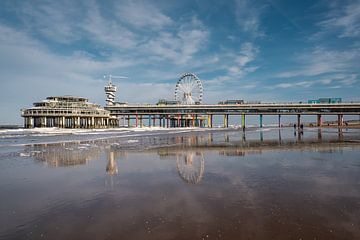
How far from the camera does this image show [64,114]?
89062 mm

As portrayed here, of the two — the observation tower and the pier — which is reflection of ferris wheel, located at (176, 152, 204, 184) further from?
the observation tower

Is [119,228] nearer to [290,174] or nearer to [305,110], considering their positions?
[290,174]

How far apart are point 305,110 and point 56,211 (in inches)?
4574

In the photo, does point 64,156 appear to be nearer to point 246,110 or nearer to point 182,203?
point 182,203

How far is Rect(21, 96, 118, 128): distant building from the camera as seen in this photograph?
289ft

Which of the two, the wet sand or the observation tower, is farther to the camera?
the observation tower

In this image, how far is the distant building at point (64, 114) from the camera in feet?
289

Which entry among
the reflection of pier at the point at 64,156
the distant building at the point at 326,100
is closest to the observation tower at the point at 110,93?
the distant building at the point at 326,100

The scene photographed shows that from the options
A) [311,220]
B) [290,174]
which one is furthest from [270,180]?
[311,220]

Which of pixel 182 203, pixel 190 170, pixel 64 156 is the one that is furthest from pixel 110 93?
pixel 182 203

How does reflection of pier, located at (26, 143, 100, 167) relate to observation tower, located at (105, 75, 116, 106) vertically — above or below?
below

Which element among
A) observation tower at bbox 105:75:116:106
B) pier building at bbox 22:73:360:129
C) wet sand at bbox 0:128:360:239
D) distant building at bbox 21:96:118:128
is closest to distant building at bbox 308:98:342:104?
pier building at bbox 22:73:360:129

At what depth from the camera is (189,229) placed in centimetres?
523

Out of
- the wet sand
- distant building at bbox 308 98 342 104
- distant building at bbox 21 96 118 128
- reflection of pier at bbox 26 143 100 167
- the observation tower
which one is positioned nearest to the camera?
the wet sand
